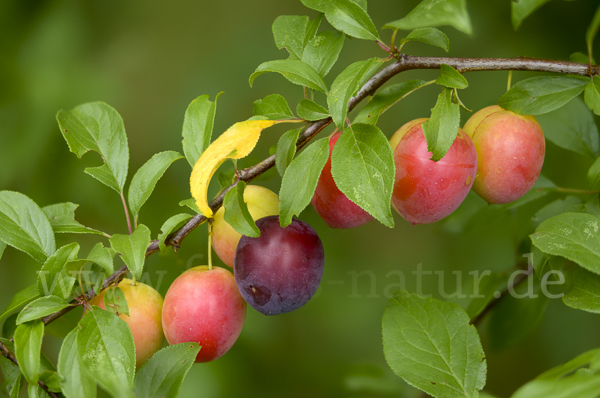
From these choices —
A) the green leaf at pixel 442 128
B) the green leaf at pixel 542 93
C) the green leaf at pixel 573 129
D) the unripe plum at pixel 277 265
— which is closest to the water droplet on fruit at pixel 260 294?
the unripe plum at pixel 277 265

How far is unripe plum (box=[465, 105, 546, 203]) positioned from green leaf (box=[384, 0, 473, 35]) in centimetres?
20

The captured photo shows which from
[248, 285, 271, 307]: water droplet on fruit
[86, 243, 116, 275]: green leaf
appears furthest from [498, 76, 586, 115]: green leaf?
[86, 243, 116, 275]: green leaf

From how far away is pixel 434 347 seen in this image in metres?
0.45

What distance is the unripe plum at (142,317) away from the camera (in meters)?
0.53

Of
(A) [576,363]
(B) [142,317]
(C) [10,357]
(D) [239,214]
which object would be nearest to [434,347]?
(A) [576,363]

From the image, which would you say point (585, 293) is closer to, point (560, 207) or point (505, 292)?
point (560, 207)

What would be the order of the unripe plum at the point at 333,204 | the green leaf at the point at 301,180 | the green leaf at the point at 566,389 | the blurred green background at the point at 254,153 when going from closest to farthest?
the green leaf at the point at 566,389 < the green leaf at the point at 301,180 < the unripe plum at the point at 333,204 < the blurred green background at the point at 254,153

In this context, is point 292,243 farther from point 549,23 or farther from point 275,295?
point 549,23

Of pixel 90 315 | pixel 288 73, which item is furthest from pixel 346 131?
pixel 90 315

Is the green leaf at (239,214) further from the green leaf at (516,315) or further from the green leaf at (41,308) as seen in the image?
the green leaf at (516,315)

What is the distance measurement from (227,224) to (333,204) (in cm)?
13

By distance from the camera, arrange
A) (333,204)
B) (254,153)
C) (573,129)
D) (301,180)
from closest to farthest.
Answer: (301,180)
(333,204)
(573,129)
(254,153)

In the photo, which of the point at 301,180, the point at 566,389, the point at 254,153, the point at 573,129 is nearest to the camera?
the point at 566,389

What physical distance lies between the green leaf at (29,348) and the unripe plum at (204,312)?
0.45 ft
